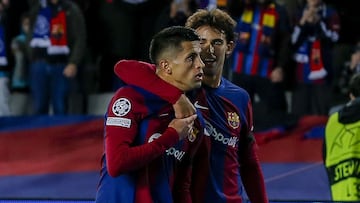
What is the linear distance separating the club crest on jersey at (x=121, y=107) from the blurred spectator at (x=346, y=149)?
8.38 ft

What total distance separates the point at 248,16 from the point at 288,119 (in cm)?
104

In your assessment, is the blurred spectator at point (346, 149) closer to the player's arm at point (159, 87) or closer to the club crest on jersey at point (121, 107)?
the player's arm at point (159, 87)

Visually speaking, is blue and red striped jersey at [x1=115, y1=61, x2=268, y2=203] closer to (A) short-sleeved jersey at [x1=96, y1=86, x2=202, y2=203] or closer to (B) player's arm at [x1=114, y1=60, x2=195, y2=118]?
(A) short-sleeved jersey at [x1=96, y1=86, x2=202, y2=203]

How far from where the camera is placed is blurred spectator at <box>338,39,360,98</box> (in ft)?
29.2

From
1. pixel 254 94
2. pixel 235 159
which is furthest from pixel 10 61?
pixel 235 159

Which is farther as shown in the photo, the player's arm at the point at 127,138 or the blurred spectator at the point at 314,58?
Answer: the blurred spectator at the point at 314,58

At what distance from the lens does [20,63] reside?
30.4 feet

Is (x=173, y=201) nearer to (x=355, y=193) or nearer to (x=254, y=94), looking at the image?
(x=355, y=193)

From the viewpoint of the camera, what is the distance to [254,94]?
8844 millimetres

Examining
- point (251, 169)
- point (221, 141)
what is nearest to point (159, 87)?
point (221, 141)

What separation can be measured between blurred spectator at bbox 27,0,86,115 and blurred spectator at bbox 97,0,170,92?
353 millimetres

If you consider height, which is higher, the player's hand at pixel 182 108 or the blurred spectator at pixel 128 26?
the player's hand at pixel 182 108

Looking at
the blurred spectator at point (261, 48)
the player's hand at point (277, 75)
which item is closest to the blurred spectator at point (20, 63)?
the blurred spectator at point (261, 48)

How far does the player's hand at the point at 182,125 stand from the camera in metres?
3.44
